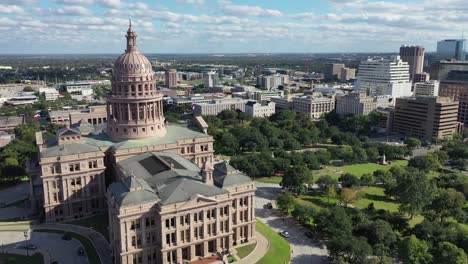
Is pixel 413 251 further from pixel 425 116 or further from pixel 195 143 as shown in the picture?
pixel 425 116

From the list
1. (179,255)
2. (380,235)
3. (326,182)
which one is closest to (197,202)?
(179,255)

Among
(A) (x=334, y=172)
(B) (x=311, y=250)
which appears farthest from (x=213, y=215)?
(A) (x=334, y=172)

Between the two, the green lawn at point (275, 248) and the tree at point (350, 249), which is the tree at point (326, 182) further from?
the tree at point (350, 249)

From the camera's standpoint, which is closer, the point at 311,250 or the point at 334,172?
the point at 311,250

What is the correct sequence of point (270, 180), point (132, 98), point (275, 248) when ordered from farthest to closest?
1. point (270, 180)
2. point (132, 98)
3. point (275, 248)

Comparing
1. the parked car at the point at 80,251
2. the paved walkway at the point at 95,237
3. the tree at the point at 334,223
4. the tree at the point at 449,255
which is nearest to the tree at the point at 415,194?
the tree at the point at 334,223

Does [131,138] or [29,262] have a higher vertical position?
[131,138]

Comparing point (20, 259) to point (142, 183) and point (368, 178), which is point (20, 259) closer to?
point (142, 183)
